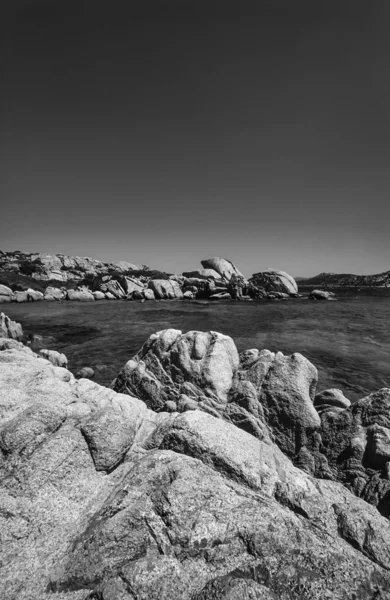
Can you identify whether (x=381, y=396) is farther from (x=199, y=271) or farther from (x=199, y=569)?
(x=199, y=271)

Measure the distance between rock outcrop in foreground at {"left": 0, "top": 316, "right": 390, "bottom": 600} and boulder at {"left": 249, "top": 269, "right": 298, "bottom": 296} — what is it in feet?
307

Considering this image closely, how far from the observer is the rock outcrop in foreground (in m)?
3.63

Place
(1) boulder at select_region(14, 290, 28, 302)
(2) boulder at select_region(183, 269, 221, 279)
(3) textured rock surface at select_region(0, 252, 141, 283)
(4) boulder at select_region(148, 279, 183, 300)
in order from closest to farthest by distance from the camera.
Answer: (1) boulder at select_region(14, 290, 28, 302) → (4) boulder at select_region(148, 279, 183, 300) → (3) textured rock surface at select_region(0, 252, 141, 283) → (2) boulder at select_region(183, 269, 221, 279)

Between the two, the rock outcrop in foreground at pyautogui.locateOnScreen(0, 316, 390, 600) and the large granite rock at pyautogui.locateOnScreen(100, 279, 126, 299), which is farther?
the large granite rock at pyautogui.locateOnScreen(100, 279, 126, 299)

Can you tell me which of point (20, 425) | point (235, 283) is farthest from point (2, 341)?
point (235, 283)

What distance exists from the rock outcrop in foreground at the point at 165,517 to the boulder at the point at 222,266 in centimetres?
10731

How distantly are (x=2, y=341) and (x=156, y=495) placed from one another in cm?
1408

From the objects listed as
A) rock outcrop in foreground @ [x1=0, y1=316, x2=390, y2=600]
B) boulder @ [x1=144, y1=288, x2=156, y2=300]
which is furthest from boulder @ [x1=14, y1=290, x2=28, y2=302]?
rock outcrop in foreground @ [x1=0, y1=316, x2=390, y2=600]

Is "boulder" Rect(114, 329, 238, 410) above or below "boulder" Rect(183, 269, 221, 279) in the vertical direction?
below

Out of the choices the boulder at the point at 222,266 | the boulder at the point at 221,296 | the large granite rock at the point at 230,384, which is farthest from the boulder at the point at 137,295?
the large granite rock at the point at 230,384

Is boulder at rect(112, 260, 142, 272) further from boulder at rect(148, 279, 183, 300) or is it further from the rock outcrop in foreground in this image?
the rock outcrop in foreground

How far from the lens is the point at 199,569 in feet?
12.2

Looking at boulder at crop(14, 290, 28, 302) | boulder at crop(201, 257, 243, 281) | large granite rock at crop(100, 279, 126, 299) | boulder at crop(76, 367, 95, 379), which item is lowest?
boulder at crop(76, 367, 95, 379)

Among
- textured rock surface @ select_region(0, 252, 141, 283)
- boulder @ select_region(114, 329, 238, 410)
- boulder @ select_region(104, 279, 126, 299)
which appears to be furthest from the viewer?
textured rock surface @ select_region(0, 252, 141, 283)
